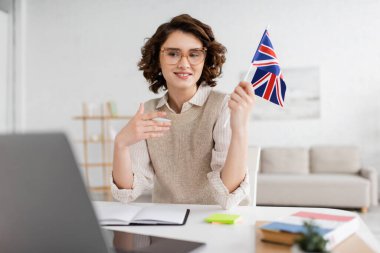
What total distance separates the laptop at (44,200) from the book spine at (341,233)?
0.43m

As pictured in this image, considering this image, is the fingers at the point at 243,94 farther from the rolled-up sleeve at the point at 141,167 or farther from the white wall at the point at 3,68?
the white wall at the point at 3,68

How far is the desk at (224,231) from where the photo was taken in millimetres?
913

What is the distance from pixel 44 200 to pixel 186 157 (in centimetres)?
103

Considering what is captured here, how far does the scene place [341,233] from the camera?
34.3 inches

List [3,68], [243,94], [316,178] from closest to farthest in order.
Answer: [243,94]
[316,178]
[3,68]

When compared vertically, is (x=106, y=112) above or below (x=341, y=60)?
below

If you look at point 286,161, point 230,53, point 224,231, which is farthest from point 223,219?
point 230,53

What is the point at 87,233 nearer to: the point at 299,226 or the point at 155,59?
the point at 299,226

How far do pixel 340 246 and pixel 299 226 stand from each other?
4.4 inches

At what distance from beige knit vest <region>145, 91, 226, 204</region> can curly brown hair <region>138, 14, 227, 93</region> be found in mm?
153

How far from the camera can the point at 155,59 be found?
1819 millimetres

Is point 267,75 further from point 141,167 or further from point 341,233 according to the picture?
point 341,233

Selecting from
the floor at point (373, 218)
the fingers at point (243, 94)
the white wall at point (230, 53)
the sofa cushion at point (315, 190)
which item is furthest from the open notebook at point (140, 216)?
the white wall at point (230, 53)

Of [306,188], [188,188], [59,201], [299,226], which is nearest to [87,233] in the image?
[59,201]
